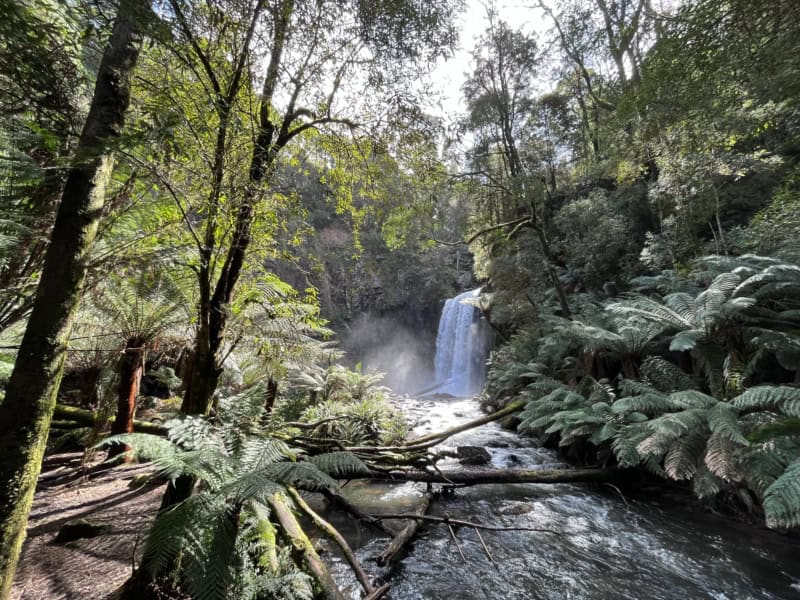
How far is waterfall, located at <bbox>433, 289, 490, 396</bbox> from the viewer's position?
613 inches

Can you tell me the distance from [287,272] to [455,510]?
21.0m

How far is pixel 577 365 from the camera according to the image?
21.4 feet

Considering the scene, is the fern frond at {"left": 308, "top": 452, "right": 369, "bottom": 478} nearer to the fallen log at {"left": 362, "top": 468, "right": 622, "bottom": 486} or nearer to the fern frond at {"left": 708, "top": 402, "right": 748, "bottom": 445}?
the fallen log at {"left": 362, "top": 468, "right": 622, "bottom": 486}

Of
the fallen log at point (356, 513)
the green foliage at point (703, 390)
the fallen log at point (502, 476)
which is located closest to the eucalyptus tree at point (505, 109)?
the green foliage at point (703, 390)

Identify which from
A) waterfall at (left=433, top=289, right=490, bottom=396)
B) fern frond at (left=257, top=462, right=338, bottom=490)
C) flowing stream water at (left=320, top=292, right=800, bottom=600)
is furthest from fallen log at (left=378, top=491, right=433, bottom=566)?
waterfall at (left=433, top=289, right=490, bottom=396)

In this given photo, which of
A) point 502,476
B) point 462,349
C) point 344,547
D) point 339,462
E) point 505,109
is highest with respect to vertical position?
point 505,109

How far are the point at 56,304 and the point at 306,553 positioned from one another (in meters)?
1.81

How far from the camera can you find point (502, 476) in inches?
162

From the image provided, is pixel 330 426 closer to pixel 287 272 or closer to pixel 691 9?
pixel 691 9

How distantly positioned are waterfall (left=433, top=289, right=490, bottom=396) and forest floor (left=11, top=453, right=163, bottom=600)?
12.8 meters

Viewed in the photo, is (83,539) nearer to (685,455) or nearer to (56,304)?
(56,304)

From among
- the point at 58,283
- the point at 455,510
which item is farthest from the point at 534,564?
the point at 58,283

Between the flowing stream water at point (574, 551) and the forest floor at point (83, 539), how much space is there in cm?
147

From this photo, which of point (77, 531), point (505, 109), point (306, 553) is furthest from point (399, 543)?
point (505, 109)
